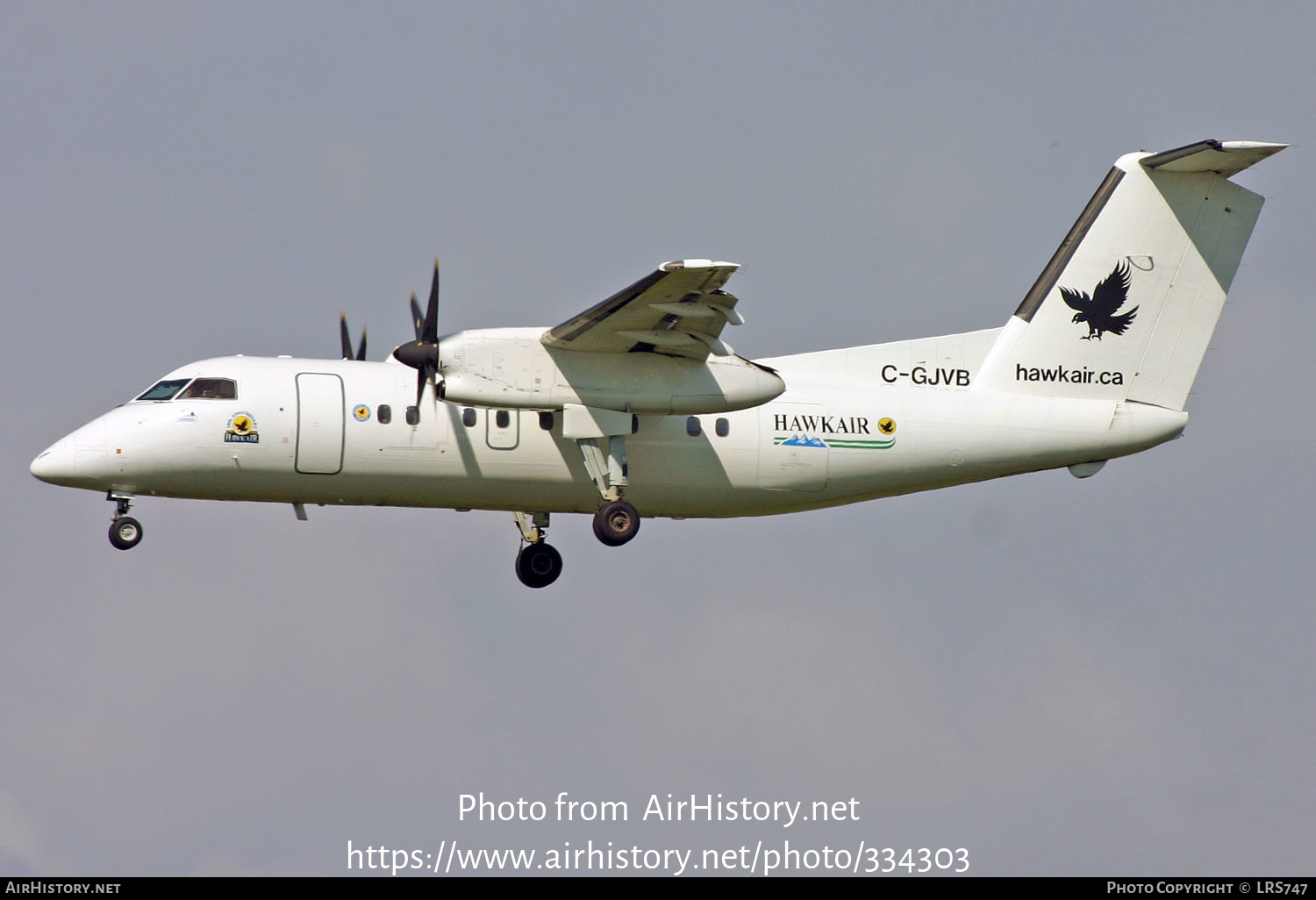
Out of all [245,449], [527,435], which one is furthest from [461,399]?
[245,449]

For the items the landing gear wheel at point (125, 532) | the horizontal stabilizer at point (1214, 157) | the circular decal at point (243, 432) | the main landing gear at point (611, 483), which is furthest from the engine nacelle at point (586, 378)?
the horizontal stabilizer at point (1214, 157)

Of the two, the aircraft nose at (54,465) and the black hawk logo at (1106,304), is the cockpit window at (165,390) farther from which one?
the black hawk logo at (1106,304)

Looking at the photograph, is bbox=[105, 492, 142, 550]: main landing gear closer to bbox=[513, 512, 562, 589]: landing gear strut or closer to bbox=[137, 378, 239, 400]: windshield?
bbox=[137, 378, 239, 400]: windshield

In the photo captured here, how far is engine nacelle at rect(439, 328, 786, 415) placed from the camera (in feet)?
60.2

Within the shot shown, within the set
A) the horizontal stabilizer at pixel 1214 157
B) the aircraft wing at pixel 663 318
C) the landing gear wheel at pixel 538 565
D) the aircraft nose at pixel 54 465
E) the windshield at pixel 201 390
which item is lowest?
the landing gear wheel at pixel 538 565

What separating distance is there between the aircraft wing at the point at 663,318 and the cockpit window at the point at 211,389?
3.48 m

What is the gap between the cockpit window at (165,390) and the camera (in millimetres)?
18938

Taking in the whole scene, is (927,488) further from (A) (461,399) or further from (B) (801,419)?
(A) (461,399)

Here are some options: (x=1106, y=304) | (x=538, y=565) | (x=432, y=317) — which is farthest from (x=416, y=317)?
(x=1106, y=304)

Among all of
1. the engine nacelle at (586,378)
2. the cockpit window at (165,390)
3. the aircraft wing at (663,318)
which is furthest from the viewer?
the cockpit window at (165,390)

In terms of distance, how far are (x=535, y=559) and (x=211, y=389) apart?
4644mm

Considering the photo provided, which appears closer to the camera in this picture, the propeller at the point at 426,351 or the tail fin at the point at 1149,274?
the propeller at the point at 426,351

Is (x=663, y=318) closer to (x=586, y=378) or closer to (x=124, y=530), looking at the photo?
(x=586, y=378)

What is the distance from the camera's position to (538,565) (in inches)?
841
